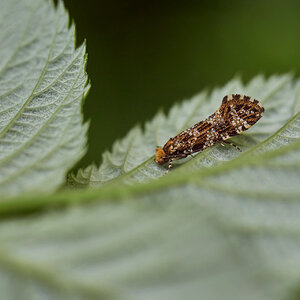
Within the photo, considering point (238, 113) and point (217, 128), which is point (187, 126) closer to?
point (217, 128)

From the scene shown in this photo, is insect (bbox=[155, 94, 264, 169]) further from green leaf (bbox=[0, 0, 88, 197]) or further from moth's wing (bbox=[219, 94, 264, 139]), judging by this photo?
green leaf (bbox=[0, 0, 88, 197])

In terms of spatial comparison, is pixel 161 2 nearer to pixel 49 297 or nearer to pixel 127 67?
pixel 127 67

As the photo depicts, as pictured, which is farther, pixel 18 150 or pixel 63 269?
pixel 18 150

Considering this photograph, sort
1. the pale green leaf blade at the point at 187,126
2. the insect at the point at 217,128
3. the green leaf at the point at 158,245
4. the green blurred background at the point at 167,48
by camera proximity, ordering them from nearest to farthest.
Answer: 1. the green leaf at the point at 158,245
2. the pale green leaf blade at the point at 187,126
3. the insect at the point at 217,128
4. the green blurred background at the point at 167,48

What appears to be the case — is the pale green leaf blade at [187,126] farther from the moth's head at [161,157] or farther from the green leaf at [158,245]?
the green leaf at [158,245]

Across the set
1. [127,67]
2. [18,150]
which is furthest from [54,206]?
[127,67]

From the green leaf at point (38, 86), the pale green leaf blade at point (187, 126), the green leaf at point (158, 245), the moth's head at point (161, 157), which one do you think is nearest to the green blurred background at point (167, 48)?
the pale green leaf blade at point (187, 126)
